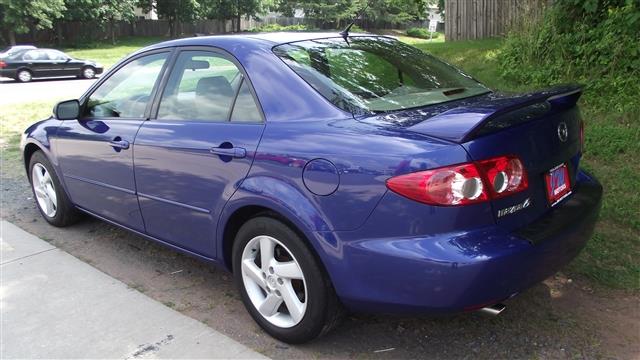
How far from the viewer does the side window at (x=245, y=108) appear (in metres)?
3.17

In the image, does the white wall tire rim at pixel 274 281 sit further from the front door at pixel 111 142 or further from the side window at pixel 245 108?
the front door at pixel 111 142

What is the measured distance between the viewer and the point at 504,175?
2.53 meters

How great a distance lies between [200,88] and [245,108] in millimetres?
→ 519

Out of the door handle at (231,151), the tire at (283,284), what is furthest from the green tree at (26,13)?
the tire at (283,284)

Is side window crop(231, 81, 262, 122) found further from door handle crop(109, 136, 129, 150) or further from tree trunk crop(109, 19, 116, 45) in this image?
tree trunk crop(109, 19, 116, 45)

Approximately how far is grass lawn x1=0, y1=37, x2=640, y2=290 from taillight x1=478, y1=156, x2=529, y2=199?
1494 mm

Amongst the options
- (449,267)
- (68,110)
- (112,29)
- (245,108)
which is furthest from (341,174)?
(112,29)

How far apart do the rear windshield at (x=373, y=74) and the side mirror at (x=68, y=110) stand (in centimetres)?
203

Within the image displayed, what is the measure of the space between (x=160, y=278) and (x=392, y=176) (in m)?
2.24

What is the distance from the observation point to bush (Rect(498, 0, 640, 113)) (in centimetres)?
637

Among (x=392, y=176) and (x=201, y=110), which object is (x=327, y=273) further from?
(x=201, y=110)

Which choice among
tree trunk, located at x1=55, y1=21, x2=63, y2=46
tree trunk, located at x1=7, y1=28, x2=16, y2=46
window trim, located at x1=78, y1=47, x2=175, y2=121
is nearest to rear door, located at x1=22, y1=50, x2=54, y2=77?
tree trunk, located at x1=7, y1=28, x2=16, y2=46

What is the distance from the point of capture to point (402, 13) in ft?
211

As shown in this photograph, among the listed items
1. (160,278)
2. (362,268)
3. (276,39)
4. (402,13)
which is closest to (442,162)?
(362,268)
